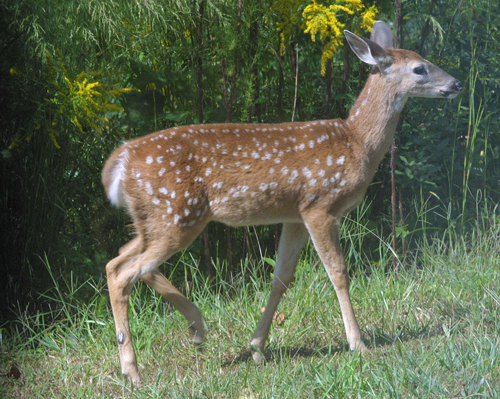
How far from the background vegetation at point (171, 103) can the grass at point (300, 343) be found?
0.18 meters

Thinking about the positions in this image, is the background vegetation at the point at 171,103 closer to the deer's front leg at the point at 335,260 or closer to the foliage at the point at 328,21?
the foliage at the point at 328,21

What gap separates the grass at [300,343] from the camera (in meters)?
3.21

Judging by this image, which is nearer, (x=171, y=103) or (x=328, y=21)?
(x=328, y=21)

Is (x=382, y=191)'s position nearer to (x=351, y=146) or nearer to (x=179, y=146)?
(x=351, y=146)

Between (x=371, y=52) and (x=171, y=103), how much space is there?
181cm

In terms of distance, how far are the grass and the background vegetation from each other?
184mm

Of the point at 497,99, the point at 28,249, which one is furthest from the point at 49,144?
the point at 497,99

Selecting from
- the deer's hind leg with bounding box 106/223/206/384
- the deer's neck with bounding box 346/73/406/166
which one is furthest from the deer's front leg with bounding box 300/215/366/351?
the deer's hind leg with bounding box 106/223/206/384

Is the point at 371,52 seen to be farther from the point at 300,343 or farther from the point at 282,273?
the point at 300,343

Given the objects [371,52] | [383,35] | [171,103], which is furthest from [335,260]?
[171,103]

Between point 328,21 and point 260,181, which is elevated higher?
point 328,21

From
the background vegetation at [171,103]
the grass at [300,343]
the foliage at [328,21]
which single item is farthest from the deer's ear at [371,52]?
the grass at [300,343]

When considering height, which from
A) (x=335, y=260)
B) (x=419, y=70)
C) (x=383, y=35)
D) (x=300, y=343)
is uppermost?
(x=383, y=35)

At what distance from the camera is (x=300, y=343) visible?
4219 millimetres
